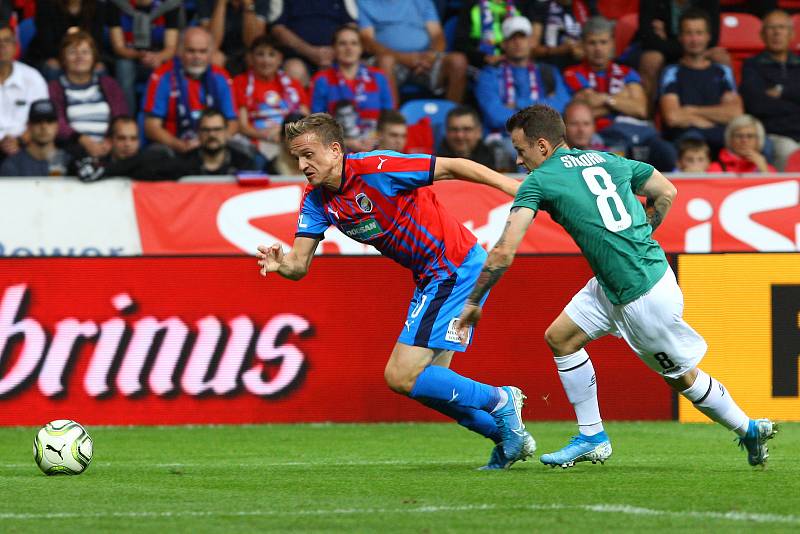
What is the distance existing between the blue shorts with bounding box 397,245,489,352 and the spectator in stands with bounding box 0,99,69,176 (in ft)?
22.7

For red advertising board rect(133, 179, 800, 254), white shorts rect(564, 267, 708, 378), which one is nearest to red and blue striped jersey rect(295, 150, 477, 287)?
white shorts rect(564, 267, 708, 378)

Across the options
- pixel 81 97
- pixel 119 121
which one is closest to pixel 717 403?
pixel 119 121

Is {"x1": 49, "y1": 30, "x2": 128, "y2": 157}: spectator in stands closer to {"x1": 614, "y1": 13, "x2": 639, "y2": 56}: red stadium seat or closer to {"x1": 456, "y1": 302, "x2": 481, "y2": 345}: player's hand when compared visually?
{"x1": 614, "y1": 13, "x2": 639, "y2": 56}: red stadium seat

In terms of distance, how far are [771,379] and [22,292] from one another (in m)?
5.95

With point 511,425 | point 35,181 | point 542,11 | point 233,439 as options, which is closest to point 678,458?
point 511,425

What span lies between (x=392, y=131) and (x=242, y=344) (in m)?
3.30

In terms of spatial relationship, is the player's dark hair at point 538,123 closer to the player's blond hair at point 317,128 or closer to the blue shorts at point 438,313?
the blue shorts at point 438,313

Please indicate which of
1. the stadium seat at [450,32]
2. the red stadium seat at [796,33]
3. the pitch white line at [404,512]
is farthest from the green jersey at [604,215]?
the red stadium seat at [796,33]

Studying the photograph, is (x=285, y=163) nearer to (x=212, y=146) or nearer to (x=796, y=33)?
(x=212, y=146)

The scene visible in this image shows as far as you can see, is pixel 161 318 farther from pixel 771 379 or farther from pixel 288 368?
pixel 771 379

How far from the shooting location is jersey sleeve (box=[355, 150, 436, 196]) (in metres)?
8.07

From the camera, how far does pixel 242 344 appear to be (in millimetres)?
11758

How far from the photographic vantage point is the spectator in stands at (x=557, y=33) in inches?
663

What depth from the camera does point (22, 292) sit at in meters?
11.7
